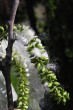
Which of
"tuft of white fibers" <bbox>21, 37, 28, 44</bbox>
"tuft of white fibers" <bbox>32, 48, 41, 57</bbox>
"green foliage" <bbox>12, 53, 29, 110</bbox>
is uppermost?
"tuft of white fibers" <bbox>21, 37, 28, 44</bbox>

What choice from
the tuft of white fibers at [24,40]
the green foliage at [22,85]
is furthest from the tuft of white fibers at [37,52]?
the tuft of white fibers at [24,40]

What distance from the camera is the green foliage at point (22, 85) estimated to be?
0.48m

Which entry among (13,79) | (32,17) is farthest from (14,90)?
(32,17)

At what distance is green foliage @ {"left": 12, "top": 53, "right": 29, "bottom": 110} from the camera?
48 centimetres

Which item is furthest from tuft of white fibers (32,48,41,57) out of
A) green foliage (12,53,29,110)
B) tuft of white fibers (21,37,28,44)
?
tuft of white fibers (21,37,28,44)

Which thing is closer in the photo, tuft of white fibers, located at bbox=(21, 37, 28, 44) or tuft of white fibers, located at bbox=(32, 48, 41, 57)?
tuft of white fibers, located at bbox=(32, 48, 41, 57)

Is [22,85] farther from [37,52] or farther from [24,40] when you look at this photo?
[24,40]

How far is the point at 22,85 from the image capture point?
0.50 meters

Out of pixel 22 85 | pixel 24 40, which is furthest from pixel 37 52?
pixel 24 40

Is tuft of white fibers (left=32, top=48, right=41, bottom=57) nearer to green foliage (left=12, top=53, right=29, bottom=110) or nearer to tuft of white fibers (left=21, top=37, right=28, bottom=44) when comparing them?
green foliage (left=12, top=53, right=29, bottom=110)

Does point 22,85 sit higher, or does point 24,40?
point 24,40

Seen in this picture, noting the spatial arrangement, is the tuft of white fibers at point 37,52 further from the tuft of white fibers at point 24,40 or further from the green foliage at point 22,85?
the tuft of white fibers at point 24,40

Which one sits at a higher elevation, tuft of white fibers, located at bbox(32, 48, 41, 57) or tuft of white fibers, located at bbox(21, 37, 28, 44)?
tuft of white fibers, located at bbox(21, 37, 28, 44)

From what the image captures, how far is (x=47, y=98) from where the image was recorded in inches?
26.4
